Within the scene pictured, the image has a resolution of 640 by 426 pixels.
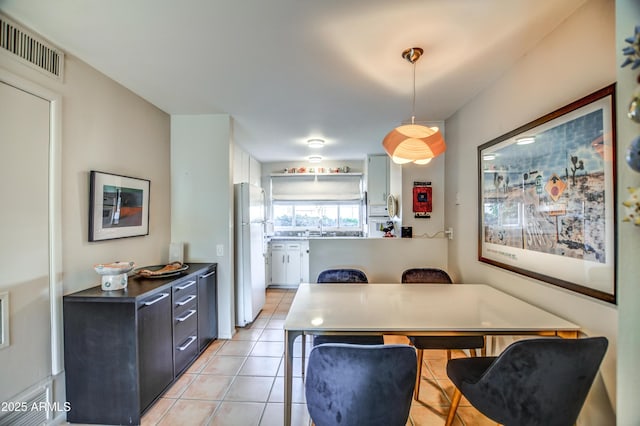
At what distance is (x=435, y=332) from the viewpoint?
147 cm

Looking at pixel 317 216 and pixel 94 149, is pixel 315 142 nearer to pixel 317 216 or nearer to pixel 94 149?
pixel 317 216

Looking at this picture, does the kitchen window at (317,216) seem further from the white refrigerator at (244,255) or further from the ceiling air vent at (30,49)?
the ceiling air vent at (30,49)

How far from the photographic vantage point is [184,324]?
2.50 metres

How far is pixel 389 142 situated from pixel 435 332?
120 cm

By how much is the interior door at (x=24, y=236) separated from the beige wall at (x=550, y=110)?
322 centimetres

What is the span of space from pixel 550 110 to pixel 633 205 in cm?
114

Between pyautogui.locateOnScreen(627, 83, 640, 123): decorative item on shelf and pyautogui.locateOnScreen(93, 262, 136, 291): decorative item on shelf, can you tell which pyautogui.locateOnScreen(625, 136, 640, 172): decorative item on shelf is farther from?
pyautogui.locateOnScreen(93, 262, 136, 291): decorative item on shelf

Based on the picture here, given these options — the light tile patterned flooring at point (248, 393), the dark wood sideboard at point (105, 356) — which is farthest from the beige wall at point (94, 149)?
the light tile patterned flooring at point (248, 393)

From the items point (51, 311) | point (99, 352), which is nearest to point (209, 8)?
point (51, 311)

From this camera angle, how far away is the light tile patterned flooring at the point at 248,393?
74.8 inches

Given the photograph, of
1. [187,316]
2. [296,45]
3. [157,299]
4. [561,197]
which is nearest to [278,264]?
[187,316]

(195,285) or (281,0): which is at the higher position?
(281,0)

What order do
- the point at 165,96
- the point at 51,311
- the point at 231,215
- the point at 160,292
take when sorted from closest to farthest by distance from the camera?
the point at 51,311, the point at 160,292, the point at 165,96, the point at 231,215

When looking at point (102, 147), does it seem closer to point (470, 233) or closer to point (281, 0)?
point (281, 0)
